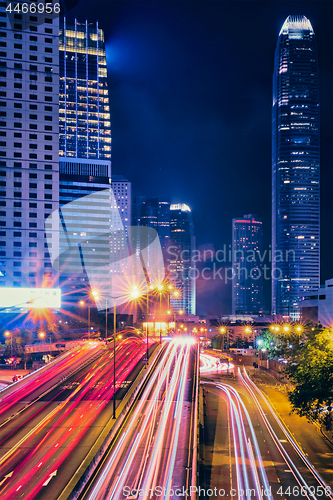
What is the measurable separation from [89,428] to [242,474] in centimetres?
1263

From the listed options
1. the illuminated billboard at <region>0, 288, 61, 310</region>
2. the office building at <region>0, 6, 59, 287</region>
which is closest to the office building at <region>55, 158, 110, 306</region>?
the office building at <region>0, 6, 59, 287</region>

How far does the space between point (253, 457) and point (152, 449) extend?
34.9 feet

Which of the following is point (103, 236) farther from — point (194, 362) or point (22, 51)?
point (194, 362)

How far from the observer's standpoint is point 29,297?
A: 89562 mm

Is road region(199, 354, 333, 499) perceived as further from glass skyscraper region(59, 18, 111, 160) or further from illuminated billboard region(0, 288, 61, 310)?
glass skyscraper region(59, 18, 111, 160)

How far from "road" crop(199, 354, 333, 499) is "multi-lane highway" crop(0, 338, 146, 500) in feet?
35.2

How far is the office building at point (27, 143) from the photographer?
312 feet

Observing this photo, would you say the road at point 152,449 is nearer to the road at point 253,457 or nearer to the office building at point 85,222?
the road at point 253,457

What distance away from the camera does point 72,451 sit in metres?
27.6

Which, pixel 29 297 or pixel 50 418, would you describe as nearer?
pixel 50 418

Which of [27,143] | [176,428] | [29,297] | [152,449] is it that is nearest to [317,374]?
[176,428]

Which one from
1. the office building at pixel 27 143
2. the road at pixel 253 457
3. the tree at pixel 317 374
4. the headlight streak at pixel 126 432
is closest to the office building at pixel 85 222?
the office building at pixel 27 143

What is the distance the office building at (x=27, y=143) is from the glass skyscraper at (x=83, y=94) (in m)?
69.7

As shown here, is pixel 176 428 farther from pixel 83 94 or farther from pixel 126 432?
pixel 83 94
